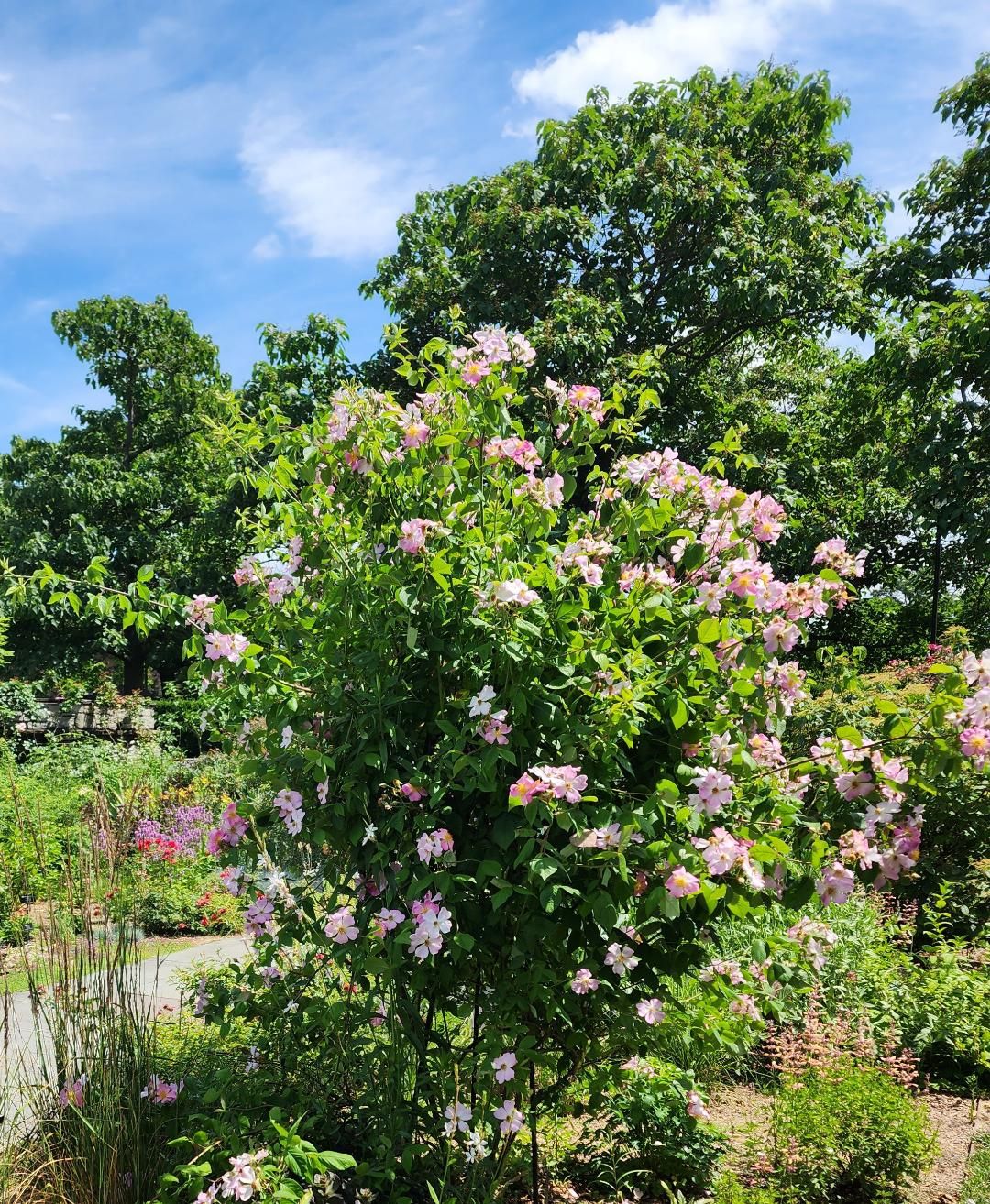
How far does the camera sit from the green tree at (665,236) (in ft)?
35.2

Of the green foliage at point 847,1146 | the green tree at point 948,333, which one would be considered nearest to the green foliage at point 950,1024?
the green foliage at point 847,1146

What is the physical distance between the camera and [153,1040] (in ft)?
8.97

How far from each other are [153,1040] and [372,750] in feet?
4.47

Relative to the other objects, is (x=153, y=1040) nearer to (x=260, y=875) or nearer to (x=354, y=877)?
(x=260, y=875)

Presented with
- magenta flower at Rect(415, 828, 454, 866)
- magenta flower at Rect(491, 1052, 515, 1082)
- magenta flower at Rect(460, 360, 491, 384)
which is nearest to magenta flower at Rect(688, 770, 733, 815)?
magenta flower at Rect(415, 828, 454, 866)

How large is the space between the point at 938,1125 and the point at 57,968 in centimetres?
296

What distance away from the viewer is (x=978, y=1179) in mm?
2682

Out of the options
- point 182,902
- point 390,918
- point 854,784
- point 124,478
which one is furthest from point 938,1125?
point 124,478

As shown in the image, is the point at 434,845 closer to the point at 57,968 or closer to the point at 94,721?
the point at 57,968

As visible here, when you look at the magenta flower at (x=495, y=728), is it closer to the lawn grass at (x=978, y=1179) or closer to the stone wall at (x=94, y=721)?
the lawn grass at (x=978, y=1179)

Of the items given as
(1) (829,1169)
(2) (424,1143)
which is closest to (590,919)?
(2) (424,1143)

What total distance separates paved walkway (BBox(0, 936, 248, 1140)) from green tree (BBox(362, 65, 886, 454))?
7025 mm

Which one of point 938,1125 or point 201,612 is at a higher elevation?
point 201,612

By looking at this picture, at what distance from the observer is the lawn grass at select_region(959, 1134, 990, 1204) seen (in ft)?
8.42
